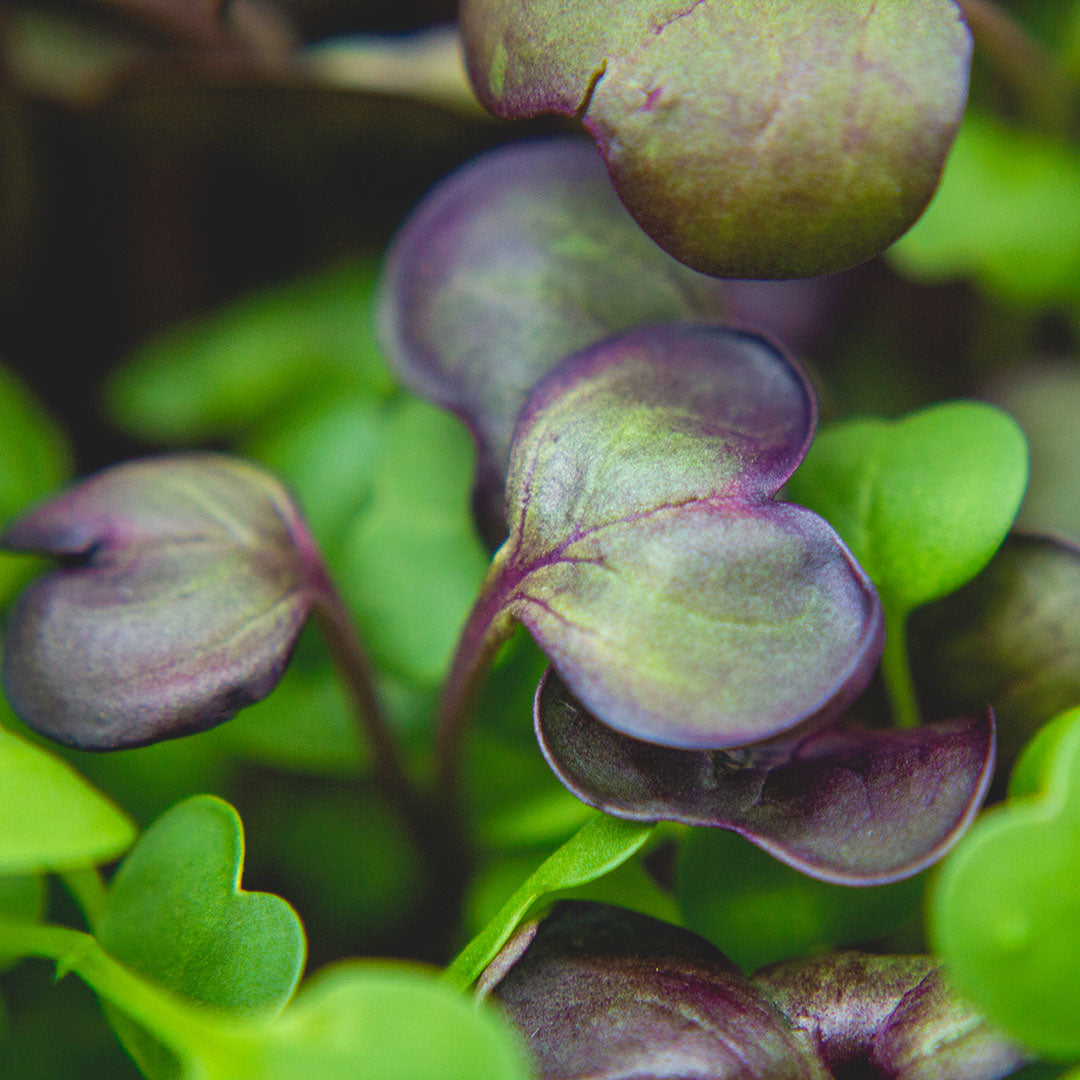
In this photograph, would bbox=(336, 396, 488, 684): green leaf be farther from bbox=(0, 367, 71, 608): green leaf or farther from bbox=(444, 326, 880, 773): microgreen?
bbox=(0, 367, 71, 608): green leaf

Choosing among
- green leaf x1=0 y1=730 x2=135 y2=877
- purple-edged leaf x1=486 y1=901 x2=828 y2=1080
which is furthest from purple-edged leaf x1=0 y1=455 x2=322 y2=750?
purple-edged leaf x1=486 y1=901 x2=828 y2=1080

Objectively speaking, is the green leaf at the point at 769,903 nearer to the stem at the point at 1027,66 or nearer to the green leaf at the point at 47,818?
the green leaf at the point at 47,818

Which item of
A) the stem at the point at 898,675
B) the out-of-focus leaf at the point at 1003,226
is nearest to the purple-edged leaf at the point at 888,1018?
the stem at the point at 898,675

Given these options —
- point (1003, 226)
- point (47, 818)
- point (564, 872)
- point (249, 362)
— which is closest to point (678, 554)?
point (564, 872)

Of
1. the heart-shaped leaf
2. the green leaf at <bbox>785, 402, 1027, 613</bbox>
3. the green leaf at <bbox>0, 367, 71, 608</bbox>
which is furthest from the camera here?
the green leaf at <bbox>0, 367, 71, 608</bbox>

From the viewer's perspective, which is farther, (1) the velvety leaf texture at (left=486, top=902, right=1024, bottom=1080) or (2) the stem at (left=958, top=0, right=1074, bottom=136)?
(2) the stem at (left=958, top=0, right=1074, bottom=136)

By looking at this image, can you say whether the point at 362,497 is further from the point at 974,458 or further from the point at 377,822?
the point at 974,458

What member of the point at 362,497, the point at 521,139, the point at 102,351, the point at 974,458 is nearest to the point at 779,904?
the point at 974,458

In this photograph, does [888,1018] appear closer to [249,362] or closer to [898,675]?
[898,675]
